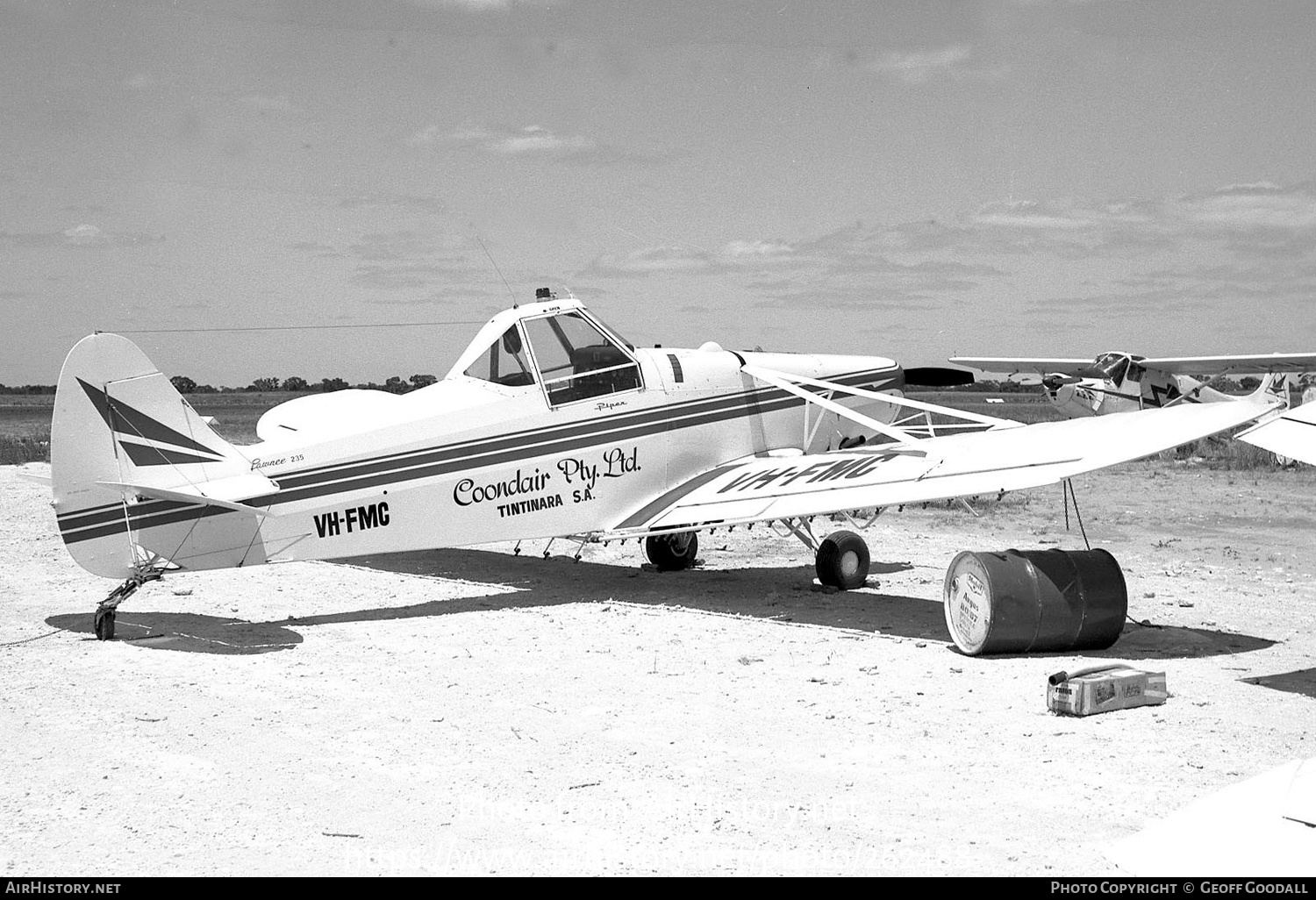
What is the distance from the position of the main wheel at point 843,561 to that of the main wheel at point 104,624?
6417mm

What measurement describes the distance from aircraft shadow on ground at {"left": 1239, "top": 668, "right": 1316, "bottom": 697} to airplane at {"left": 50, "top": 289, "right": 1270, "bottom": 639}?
168cm

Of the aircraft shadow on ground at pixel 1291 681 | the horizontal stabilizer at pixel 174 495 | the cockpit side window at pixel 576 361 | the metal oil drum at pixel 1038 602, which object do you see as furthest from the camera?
the cockpit side window at pixel 576 361

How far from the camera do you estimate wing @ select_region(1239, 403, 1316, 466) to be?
622 cm

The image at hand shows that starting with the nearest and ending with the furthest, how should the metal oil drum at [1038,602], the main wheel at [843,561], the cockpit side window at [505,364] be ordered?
the metal oil drum at [1038,602]
the cockpit side window at [505,364]
the main wheel at [843,561]

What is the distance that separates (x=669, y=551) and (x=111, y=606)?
19.9 feet

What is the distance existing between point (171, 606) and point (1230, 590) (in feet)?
33.6

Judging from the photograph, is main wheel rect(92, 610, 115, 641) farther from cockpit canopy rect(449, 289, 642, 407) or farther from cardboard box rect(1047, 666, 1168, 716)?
cardboard box rect(1047, 666, 1168, 716)

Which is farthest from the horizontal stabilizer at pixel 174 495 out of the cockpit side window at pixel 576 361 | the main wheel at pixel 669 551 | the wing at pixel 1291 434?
the wing at pixel 1291 434

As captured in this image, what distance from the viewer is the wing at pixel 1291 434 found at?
6.22m

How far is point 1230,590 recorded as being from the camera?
39.4 feet

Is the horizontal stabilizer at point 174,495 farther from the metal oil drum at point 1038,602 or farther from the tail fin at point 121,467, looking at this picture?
the metal oil drum at point 1038,602
